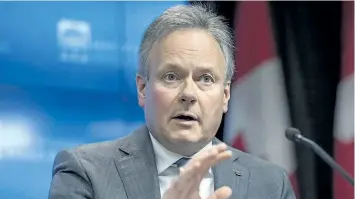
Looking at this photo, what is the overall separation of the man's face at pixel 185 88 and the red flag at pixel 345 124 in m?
1.42

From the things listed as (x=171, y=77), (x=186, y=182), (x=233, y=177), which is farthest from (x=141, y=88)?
(x=186, y=182)

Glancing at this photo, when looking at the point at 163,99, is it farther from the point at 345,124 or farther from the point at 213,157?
the point at 345,124

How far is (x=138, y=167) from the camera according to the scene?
4.49 ft

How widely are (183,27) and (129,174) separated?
1.26 feet

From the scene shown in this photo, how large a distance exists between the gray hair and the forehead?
0.6 inches

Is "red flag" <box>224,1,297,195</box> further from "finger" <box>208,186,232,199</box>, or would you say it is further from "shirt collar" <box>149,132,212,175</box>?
"finger" <box>208,186,232,199</box>

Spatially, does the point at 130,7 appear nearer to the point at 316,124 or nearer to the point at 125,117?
the point at 125,117

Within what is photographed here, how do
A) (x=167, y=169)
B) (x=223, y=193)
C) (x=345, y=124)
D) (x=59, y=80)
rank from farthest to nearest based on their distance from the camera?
(x=345, y=124), (x=59, y=80), (x=167, y=169), (x=223, y=193)

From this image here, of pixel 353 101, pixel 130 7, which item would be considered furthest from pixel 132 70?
pixel 353 101

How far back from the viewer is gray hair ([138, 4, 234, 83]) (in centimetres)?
139

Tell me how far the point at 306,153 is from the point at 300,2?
73cm

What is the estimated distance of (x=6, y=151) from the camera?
92.0 inches

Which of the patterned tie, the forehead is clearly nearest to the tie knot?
the patterned tie

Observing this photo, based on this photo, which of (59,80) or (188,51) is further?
(59,80)
